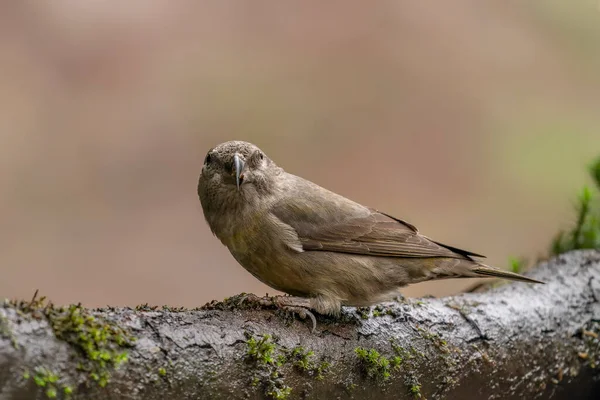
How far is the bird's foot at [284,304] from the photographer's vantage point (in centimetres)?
368

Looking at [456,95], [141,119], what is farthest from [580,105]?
[141,119]

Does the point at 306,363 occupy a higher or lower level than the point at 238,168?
lower

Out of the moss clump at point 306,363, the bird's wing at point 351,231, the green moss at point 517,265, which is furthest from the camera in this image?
the green moss at point 517,265

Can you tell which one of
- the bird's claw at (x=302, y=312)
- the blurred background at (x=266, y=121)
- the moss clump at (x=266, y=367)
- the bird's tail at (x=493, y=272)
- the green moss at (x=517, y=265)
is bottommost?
the moss clump at (x=266, y=367)

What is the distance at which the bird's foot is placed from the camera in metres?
3.68

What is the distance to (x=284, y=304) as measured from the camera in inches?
148

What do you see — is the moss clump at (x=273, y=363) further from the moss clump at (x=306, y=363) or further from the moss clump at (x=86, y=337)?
the moss clump at (x=86, y=337)

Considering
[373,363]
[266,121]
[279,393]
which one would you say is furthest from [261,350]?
[266,121]

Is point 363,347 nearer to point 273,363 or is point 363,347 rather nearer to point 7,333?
point 273,363

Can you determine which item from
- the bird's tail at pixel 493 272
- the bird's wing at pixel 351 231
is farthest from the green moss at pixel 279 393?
the bird's tail at pixel 493 272

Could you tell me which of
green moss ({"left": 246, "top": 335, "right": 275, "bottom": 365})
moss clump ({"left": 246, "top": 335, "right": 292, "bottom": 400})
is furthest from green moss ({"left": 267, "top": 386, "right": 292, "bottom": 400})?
green moss ({"left": 246, "top": 335, "right": 275, "bottom": 365})

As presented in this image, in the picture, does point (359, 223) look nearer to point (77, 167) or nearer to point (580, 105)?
point (77, 167)

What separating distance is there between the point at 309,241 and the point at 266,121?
5.67 m

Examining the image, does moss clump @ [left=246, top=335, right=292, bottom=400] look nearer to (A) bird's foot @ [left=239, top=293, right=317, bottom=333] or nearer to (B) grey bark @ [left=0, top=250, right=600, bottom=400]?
(B) grey bark @ [left=0, top=250, right=600, bottom=400]
